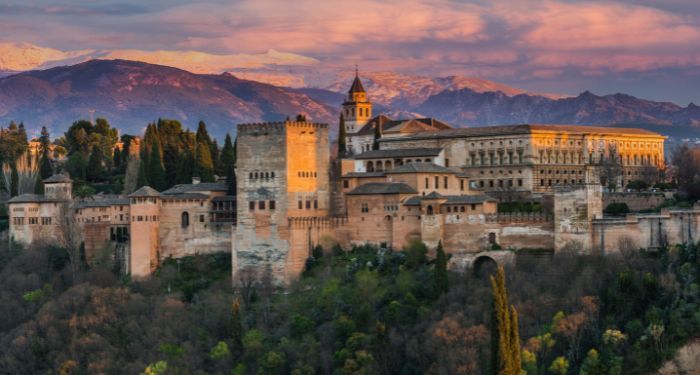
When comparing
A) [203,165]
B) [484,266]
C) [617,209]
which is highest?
[203,165]

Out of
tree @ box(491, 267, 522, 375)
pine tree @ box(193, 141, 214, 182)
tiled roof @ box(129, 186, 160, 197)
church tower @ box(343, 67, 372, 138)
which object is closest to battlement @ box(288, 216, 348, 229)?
tiled roof @ box(129, 186, 160, 197)

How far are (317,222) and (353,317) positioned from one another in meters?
6.79

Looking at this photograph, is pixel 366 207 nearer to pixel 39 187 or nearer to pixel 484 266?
pixel 484 266

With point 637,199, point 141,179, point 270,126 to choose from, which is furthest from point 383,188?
point 141,179

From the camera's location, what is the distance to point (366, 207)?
186 feet

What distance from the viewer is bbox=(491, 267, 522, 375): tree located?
131ft

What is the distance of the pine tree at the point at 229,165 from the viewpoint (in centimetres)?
6169

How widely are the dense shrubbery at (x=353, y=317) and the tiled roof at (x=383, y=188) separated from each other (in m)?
2.70

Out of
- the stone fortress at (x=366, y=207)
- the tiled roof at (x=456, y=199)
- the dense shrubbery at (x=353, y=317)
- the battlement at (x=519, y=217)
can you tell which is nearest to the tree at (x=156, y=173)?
the stone fortress at (x=366, y=207)

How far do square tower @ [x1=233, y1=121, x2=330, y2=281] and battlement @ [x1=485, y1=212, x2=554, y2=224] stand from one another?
8.65 meters

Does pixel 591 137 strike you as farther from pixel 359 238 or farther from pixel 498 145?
pixel 359 238

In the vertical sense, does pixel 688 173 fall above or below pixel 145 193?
above

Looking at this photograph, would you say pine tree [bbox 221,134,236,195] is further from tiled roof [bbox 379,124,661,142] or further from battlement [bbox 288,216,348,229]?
tiled roof [bbox 379,124,661,142]

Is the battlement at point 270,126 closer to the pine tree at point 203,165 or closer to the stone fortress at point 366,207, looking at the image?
the stone fortress at point 366,207
